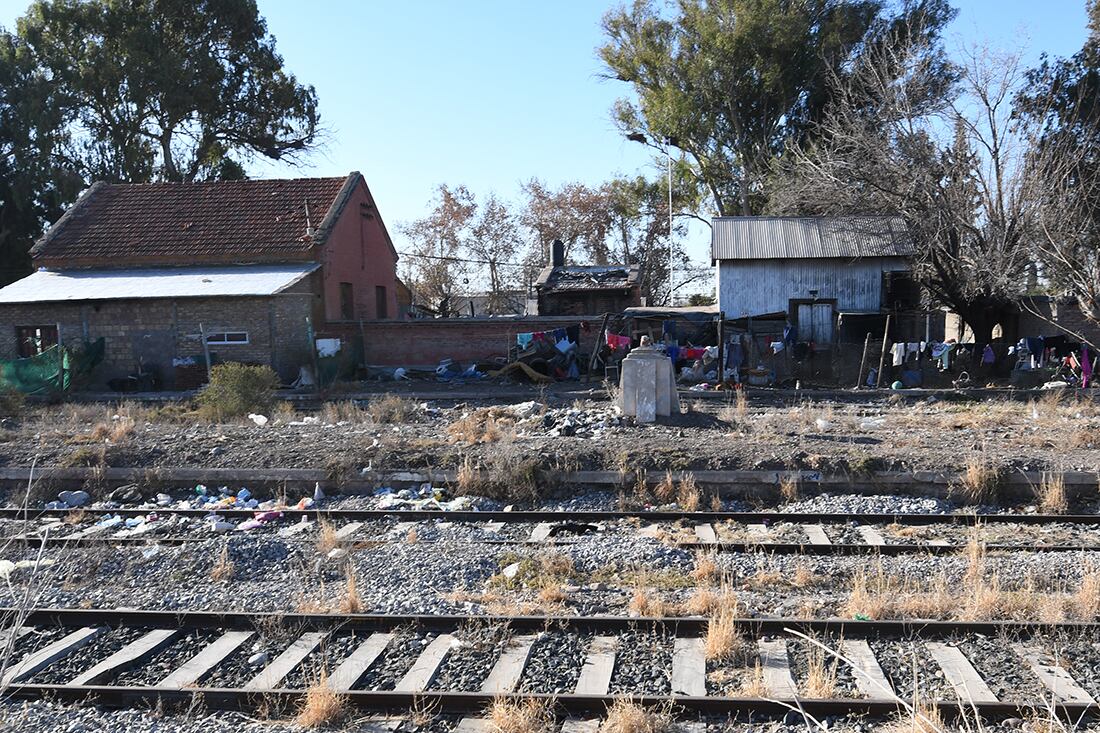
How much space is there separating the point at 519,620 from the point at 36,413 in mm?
16282

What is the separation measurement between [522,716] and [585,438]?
828cm

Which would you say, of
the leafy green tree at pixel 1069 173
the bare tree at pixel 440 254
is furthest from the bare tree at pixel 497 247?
the leafy green tree at pixel 1069 173

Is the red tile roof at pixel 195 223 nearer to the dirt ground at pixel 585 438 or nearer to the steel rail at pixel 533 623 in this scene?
the dirt ground at pixel 585 438

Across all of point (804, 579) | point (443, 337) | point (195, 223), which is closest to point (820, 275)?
point (443, 337)

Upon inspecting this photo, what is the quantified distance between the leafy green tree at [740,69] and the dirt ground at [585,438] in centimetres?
2268

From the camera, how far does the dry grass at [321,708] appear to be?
498 cm

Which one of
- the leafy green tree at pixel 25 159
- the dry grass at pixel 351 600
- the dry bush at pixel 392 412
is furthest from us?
the leafy green tree at pixel 25 159

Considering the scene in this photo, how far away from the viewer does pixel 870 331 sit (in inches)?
1021

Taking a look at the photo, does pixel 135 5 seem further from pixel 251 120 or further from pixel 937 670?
pixel 937 670

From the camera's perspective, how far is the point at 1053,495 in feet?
32.2

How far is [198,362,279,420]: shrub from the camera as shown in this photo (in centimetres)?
1695

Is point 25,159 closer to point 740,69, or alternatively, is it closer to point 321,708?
point 740,69

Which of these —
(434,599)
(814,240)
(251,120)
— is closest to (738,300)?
(814,240)

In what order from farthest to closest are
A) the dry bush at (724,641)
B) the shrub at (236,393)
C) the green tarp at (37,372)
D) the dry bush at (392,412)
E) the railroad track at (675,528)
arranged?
the green tarp at (37,372) < the shrub at (236,393) < the dry bush at (392,412) < the railroad track at (675,528) < the dry bush at (724,641)
